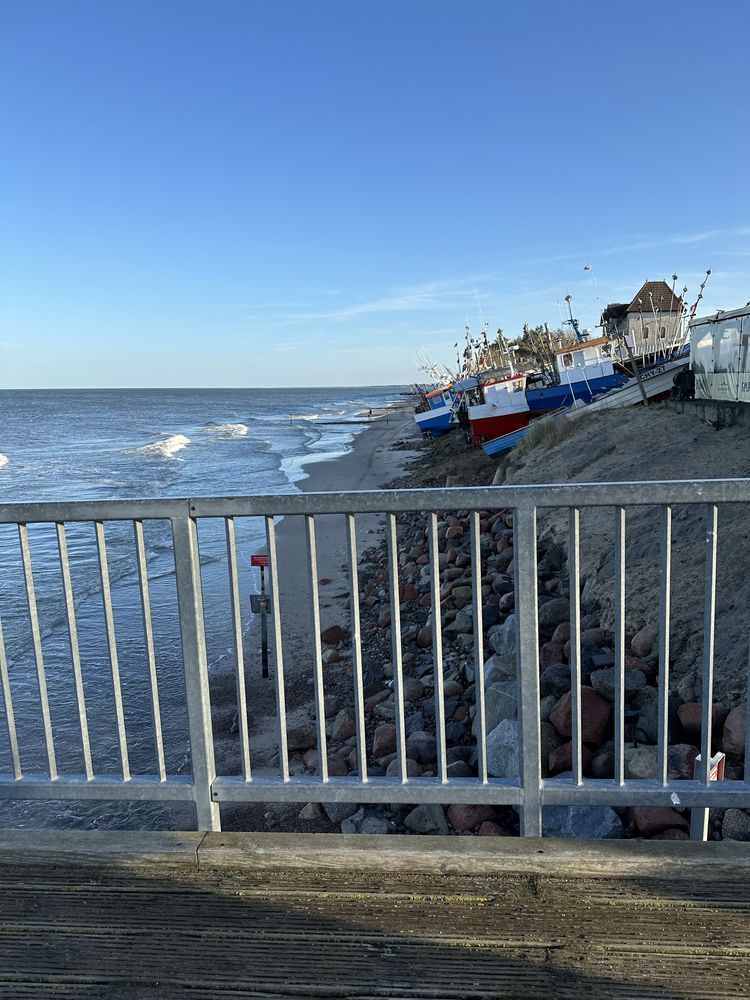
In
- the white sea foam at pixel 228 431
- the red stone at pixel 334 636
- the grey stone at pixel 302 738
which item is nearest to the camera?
the grey stone at pixel 302 738

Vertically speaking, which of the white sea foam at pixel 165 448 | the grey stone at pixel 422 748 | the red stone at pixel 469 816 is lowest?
the white sea foam at pixel 165 448

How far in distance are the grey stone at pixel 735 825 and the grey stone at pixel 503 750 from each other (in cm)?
124

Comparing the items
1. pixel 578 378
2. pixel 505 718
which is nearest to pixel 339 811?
pixel 505 718

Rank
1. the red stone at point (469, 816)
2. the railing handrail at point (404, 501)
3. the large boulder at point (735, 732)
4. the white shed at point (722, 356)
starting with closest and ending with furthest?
the railing handrail at point (404, 501), the large boulder at point (735, 732), the red stone at point (469, 816), the white shed at point (722, 356)

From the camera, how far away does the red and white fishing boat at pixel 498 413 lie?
90.5 feet

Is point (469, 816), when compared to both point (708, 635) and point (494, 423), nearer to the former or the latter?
point (708, 635)

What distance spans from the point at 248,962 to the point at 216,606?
8590mm

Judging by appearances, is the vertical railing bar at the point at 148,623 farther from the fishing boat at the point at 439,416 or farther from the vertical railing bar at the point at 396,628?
the fishing boat at the point at 439,416

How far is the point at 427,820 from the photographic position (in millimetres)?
4438

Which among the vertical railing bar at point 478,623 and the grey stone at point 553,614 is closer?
the vertical railing bar at point 478,623

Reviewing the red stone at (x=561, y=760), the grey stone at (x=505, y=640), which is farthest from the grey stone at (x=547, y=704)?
the grey stone at (x=505, y=640)

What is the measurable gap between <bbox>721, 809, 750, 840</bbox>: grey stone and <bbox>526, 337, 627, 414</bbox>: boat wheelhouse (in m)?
25.2

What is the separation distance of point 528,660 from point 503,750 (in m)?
2.36

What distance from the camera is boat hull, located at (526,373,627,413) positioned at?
1118 inches
